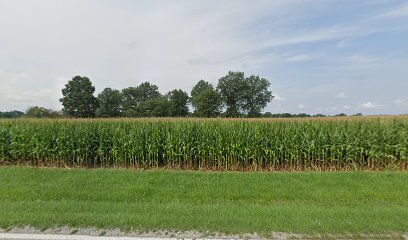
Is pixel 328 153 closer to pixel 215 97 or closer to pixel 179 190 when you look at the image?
pixel 179 190

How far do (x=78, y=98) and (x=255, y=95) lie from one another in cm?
4619

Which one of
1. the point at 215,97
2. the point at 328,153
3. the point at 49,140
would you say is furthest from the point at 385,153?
the point at 215,97

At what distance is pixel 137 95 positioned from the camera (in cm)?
7981

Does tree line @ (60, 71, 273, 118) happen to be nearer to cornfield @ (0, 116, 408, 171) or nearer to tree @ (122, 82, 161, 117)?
tree @ (122, 82, 161, 117)

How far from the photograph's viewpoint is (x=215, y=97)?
6050cm

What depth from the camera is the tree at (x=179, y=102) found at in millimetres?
70306

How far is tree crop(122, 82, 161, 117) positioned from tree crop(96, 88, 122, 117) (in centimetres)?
208

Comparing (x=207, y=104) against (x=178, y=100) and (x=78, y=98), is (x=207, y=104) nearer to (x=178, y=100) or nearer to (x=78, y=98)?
(x=178, y=100)

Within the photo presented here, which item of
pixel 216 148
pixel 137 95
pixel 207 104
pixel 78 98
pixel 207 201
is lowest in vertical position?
pixel 207 201

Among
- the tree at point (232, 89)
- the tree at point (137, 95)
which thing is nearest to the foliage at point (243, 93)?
the tree at point (232, 89)

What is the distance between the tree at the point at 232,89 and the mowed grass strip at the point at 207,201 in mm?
60511

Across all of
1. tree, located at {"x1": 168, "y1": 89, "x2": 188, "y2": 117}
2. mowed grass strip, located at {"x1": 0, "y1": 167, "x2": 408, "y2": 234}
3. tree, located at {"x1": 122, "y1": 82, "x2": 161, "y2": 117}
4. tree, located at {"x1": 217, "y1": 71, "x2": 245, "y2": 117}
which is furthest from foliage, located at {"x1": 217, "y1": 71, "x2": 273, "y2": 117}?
mowed grass strip, located at {"x1": 0, "y1": 167, "x2": 408, "y2": 234}

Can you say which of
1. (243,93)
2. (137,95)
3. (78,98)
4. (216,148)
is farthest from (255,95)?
(216,148)

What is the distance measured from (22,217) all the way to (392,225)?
656cm
